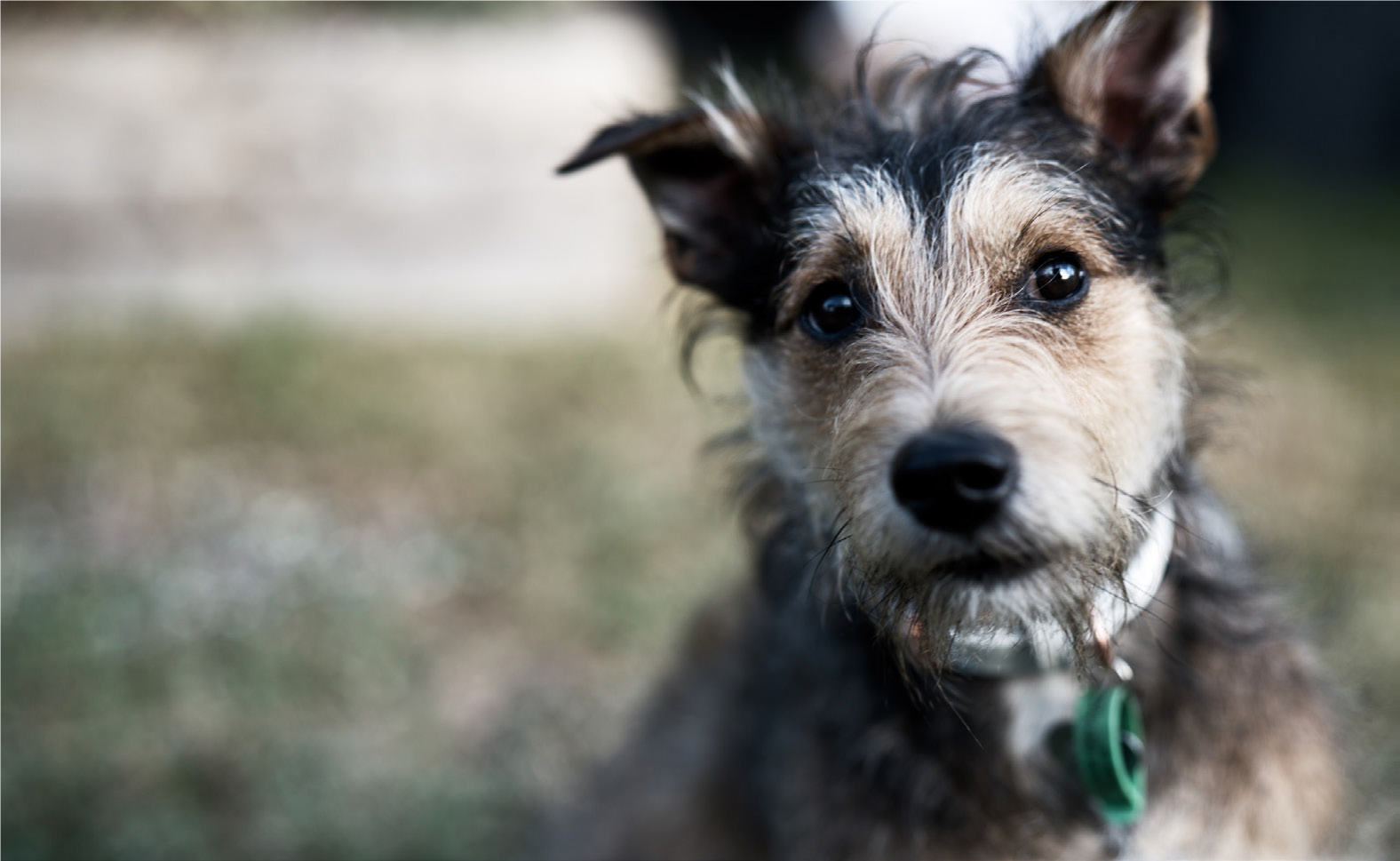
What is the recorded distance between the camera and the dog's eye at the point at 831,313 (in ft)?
8.64

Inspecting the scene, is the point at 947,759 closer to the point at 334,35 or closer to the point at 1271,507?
the point at 1271,507

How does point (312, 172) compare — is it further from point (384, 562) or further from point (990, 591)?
point (990, 591)

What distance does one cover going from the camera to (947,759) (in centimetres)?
259

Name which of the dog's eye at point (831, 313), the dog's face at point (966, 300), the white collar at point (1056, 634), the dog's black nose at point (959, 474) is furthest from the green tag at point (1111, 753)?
the dog's eye at point (831, 313)

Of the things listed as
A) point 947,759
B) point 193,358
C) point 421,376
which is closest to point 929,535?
point 947,759

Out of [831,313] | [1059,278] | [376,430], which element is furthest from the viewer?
[376,430]

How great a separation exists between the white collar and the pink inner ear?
3.30ft

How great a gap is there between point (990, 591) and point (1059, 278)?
82 cm

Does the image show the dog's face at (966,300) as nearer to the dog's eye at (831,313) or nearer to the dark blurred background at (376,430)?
the dog's eye at (831,313)

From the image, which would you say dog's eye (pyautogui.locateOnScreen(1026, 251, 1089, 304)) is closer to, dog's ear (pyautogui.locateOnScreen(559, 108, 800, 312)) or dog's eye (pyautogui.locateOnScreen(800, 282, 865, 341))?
dog's eye (pyautogui.locateOnScreen(800, 282, 865, 341))

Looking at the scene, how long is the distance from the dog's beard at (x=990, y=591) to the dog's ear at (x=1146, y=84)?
101 cm

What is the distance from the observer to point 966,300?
246 cm

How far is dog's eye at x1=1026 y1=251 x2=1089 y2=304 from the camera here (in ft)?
8.30

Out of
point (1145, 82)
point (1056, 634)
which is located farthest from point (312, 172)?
point (1056, 634)
